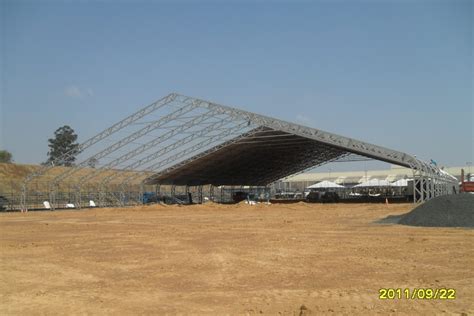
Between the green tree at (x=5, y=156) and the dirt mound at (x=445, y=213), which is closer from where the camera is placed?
the dirt mound at (x=445, y=213)

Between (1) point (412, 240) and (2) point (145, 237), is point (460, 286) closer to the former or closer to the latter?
(1) point (412, 240)

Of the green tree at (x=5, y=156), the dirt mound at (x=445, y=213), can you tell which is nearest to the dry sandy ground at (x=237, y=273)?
the dirt mound at (x=445, y=213)

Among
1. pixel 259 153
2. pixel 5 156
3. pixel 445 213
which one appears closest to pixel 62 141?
pixel 5 156

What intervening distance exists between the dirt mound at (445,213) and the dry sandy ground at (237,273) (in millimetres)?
2314

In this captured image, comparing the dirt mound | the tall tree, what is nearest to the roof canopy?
the dirt mound

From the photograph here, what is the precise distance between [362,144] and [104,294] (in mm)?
36079

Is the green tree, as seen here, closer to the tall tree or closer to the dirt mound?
the tall tree

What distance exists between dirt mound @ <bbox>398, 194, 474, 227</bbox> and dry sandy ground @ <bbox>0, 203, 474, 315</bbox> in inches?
91.1

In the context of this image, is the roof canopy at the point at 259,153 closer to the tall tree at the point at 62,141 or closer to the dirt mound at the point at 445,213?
the dirt mound at the point at 445,213

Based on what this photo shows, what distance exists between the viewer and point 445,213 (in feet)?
78.5

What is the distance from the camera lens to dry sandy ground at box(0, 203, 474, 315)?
8750mm

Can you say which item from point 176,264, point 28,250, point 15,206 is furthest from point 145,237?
point 15,206

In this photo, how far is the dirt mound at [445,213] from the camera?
23141mm

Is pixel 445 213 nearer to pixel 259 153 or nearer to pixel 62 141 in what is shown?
pixel 259 153
